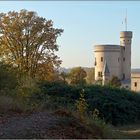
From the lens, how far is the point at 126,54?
11369 cm

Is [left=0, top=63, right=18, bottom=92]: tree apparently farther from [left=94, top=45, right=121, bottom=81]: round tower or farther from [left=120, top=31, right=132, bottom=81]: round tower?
[left=120, top=31, right=132, bottom=81]: round tower

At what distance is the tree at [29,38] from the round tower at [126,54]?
6425 cm

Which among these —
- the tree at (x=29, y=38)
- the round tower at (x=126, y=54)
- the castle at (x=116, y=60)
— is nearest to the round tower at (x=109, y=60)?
the castle at (x=116, y=60)

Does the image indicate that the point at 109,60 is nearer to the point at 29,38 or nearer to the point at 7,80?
the point at 29,38

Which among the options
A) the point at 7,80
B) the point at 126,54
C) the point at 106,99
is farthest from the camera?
the point at 126,54

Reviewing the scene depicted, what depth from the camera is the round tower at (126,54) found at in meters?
114

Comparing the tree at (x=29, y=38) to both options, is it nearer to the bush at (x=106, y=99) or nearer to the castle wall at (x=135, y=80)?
the bush at (x=106, y=99)

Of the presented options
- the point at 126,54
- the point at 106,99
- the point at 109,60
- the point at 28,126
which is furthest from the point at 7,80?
the point at 126,54

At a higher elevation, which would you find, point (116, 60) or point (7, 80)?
point (116, 60)

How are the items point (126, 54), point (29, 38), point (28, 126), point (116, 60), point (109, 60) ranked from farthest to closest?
point (126, 54)
point (109, 60)
point (116, 60)
point (29, 38)
point (28, 126)

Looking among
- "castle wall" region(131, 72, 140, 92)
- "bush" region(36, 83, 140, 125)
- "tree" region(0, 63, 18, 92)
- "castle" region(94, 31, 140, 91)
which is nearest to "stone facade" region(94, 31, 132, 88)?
"castle" region(94, 31, 140, 91)

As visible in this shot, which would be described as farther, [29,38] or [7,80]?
[29,38]

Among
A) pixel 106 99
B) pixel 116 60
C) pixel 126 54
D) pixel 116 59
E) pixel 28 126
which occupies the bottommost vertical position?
pixel 28 126

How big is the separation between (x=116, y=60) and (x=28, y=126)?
10299cm
